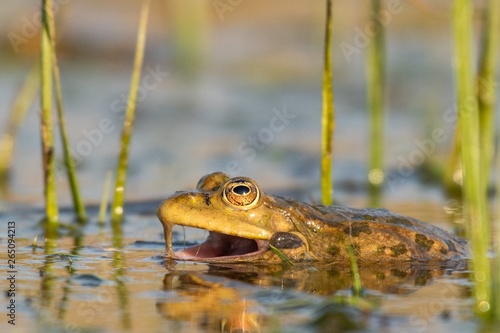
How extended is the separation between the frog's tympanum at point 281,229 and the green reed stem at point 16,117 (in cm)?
273

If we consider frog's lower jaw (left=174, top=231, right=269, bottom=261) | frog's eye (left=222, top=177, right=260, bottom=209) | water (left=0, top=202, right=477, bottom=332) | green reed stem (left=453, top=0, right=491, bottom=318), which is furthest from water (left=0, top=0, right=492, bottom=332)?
green reed stem (left=453, top=0, right=491, bottom=318)

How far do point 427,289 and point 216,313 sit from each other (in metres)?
1.34

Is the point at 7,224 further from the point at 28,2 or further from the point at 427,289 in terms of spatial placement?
the point at 28,2

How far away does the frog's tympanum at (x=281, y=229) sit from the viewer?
5652 mm

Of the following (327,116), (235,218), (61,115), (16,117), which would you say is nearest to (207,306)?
(235,218)

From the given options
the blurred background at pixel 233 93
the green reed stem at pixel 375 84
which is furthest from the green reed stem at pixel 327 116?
the green reed stem at pixel 375 84

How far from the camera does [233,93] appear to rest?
16.5 m

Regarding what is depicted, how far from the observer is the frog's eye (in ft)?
18.7

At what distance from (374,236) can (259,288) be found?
1161mm

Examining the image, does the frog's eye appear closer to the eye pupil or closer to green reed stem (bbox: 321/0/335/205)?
the eye pupil

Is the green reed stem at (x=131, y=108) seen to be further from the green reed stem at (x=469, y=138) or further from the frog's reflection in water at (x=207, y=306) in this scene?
the green reed stem at (x=469, y=138)

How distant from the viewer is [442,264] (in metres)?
6.11

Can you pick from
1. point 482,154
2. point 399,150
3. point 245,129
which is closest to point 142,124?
point 245,129

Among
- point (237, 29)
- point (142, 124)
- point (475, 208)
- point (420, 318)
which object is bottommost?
point (420, 318)
